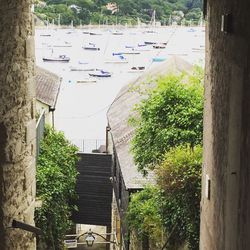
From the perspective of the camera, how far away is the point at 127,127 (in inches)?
812

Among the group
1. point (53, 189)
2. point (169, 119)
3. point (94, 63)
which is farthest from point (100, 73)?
point (53, 189)

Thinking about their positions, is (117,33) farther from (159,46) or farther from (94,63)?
(94,63)

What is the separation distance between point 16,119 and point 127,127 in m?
13.4

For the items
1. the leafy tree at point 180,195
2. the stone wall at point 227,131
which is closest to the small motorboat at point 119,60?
the leafy tree at point 180,195

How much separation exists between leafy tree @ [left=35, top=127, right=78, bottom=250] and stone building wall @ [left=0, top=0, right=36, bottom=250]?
4.99 m

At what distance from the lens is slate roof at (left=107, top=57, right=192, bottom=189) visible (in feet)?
53.7

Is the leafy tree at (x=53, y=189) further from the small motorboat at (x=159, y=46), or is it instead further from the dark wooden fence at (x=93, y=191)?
the small motorboat at (x=159, y=46)

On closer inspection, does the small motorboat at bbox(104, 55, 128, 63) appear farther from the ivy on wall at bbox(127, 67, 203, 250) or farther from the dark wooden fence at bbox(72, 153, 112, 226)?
the ivy on wall at bbox(127, 67, 203, 250)

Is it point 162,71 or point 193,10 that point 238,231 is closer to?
point 162,71

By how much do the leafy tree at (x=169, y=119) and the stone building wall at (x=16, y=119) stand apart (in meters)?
6.12

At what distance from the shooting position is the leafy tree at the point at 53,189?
13148 millimetres

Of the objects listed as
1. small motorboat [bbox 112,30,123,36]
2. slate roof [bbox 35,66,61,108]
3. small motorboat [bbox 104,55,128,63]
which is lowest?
small motorboat [bbox 104,55,128,63]

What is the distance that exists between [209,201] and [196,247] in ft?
11.1

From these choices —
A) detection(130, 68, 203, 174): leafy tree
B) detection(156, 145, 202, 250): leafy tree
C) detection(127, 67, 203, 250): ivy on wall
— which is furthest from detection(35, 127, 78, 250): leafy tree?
detection(156, 145, 202, 250): leafy tree
